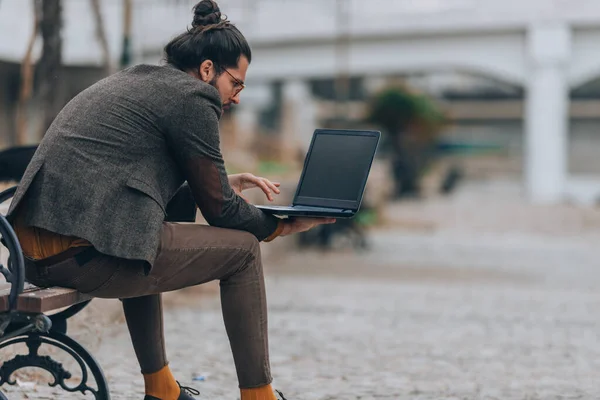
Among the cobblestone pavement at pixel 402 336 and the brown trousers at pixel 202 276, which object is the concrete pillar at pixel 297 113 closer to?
the cobblestone pavement at pixel 402 336

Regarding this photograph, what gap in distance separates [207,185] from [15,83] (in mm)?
15613

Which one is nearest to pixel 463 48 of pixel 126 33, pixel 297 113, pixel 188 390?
pixel 297 113

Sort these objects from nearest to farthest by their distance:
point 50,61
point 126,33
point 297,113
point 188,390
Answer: point 188,390 → point 50,61 → point 126,33 → point 297,113

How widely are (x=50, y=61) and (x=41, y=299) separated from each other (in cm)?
569

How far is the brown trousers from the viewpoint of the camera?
3.24 m

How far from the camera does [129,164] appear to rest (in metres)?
3.24

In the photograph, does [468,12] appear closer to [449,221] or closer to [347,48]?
[347,48]

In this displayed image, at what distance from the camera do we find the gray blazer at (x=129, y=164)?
3.16 meters

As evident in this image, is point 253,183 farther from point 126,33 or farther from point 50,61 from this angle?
point 126,33

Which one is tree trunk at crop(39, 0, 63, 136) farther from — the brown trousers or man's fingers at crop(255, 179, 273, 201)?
the brown trousers

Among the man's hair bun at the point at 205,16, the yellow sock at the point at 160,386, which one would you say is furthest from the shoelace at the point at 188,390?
the man's hair bun at the point at 205,16

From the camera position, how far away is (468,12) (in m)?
28.2

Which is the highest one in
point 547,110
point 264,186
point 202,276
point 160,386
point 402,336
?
point 547,110

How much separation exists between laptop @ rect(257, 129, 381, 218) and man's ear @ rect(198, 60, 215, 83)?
0.48m
